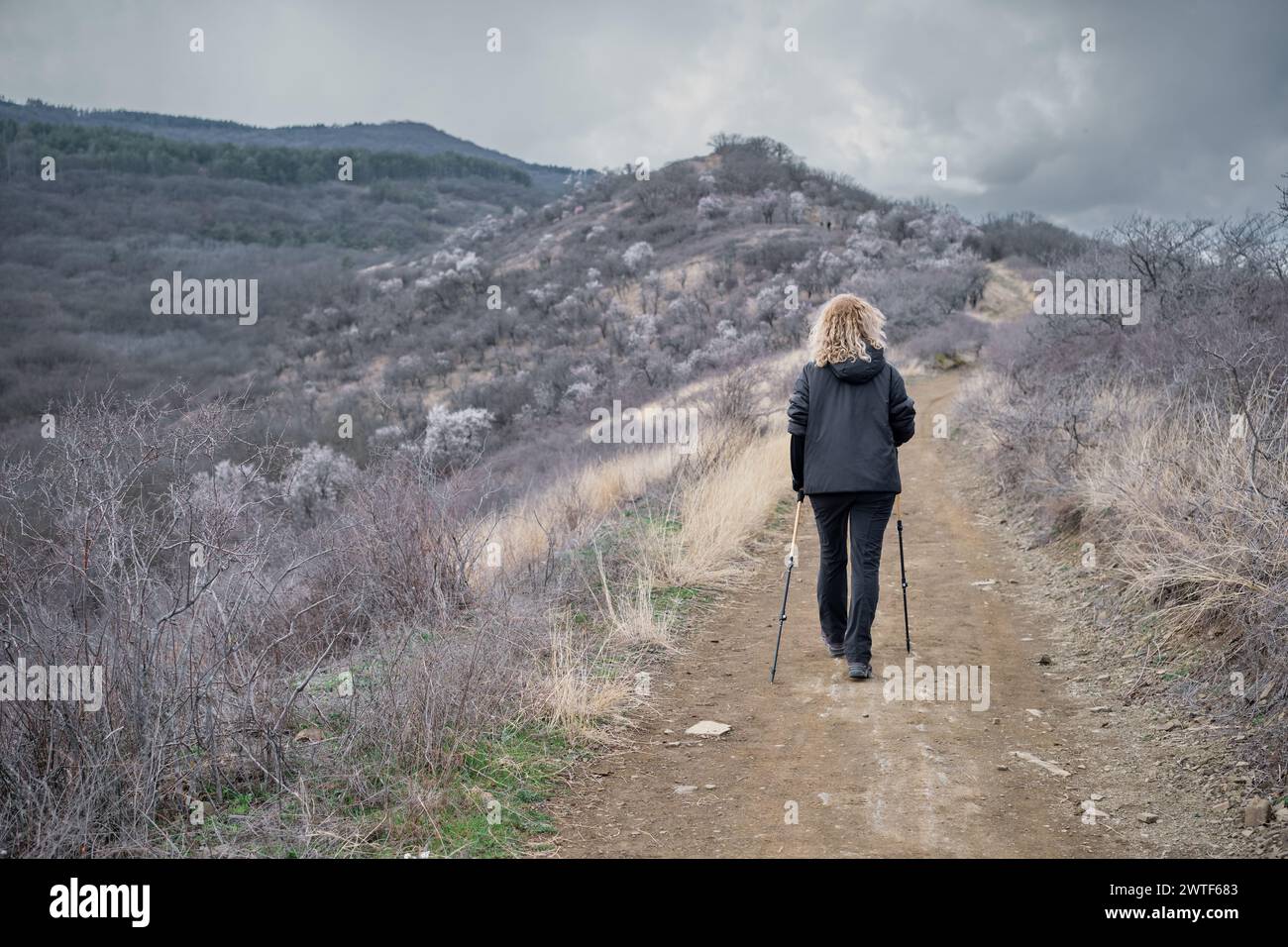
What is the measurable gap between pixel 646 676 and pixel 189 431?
9.98 ft

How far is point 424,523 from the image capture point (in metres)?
6.42

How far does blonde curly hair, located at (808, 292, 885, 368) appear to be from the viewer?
538 cm

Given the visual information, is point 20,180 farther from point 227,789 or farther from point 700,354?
point 227,789

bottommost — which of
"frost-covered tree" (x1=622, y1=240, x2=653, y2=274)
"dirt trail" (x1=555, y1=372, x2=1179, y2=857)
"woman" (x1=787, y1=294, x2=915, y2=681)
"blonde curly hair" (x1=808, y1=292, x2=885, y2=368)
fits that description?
"dirt trail" (x1=555, y1=372, x2=1179, y2=857)

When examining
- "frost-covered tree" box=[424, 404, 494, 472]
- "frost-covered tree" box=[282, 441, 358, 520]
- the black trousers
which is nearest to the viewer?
the black trousers

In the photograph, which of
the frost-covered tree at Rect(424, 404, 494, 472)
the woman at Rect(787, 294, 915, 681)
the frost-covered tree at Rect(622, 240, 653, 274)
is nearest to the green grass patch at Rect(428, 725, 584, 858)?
the woman at Rect(787, 294, 915, 681)

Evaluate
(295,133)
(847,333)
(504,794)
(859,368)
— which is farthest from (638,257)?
(295,133)

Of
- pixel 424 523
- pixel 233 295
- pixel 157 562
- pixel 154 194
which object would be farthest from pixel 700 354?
pixel 154 194

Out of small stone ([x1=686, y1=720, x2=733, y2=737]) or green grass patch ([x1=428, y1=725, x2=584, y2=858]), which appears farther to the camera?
small stone ([x1=686, y1=720, x2=733, y2=737])

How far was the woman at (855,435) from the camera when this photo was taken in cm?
536

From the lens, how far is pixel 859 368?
532 centimetres

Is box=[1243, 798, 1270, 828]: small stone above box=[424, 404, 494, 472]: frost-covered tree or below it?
below

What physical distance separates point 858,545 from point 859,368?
3.62ft

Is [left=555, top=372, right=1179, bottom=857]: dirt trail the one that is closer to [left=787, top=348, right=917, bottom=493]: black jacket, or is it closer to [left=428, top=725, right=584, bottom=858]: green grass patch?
[left=428, top=725, right=584, bottom=858]: green grass patch
